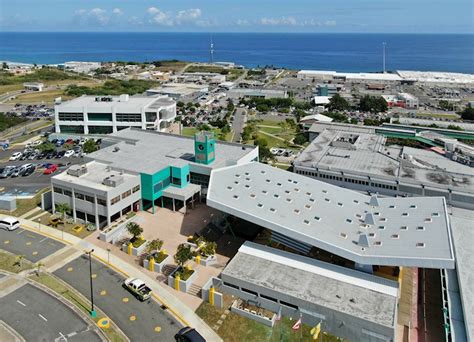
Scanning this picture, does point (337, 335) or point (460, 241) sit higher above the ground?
point (460, 241)

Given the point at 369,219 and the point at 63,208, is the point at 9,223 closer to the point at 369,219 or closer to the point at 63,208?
the point at 63,208

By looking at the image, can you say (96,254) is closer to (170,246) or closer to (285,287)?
(170,246)

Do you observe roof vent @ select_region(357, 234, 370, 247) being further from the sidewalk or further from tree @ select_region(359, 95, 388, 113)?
tree @ select_region(359, 95, 388, 113)

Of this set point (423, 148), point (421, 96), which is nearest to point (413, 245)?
point (423, 148)

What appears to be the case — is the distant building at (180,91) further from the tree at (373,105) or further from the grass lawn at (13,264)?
the grass lawn at (13,264)

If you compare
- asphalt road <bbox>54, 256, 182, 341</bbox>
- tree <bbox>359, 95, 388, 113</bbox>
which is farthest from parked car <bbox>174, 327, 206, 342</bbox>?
tree <bbox>359, 95, 388, 113</bbox>
